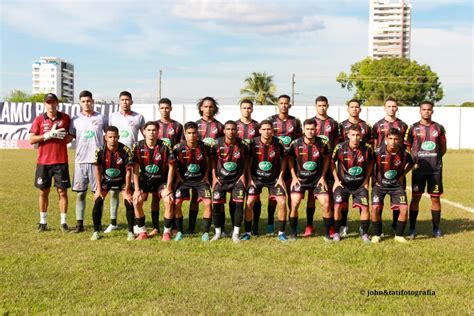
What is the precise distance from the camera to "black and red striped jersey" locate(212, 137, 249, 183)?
693cm

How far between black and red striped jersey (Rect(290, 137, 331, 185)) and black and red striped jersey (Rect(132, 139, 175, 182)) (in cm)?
166

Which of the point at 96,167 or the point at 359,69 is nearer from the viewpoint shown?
the point at 96,167

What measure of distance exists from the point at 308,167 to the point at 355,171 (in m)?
0.62

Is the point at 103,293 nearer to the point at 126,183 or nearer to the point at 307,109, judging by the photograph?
the point at 126,183

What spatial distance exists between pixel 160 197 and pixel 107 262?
1634 mm

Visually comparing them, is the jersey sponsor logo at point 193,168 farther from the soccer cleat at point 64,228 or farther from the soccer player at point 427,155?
the soccer player at point 427,155

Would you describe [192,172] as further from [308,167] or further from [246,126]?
[308,167]

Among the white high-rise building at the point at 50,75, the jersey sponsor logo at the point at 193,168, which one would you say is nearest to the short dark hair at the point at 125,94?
the jersey sponsor logo at the point at 193,168

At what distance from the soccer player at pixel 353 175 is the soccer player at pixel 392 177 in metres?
0.13

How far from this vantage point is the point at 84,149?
24.0ft

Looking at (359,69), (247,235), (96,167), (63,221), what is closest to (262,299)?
(247,235)

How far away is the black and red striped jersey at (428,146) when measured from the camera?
7.34m

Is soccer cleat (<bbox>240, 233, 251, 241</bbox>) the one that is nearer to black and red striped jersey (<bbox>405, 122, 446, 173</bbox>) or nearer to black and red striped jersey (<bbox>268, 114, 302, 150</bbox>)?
black and red striped jersey (<bbox>268, 114, 302, 150</bbox>)

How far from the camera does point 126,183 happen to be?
276 inches
